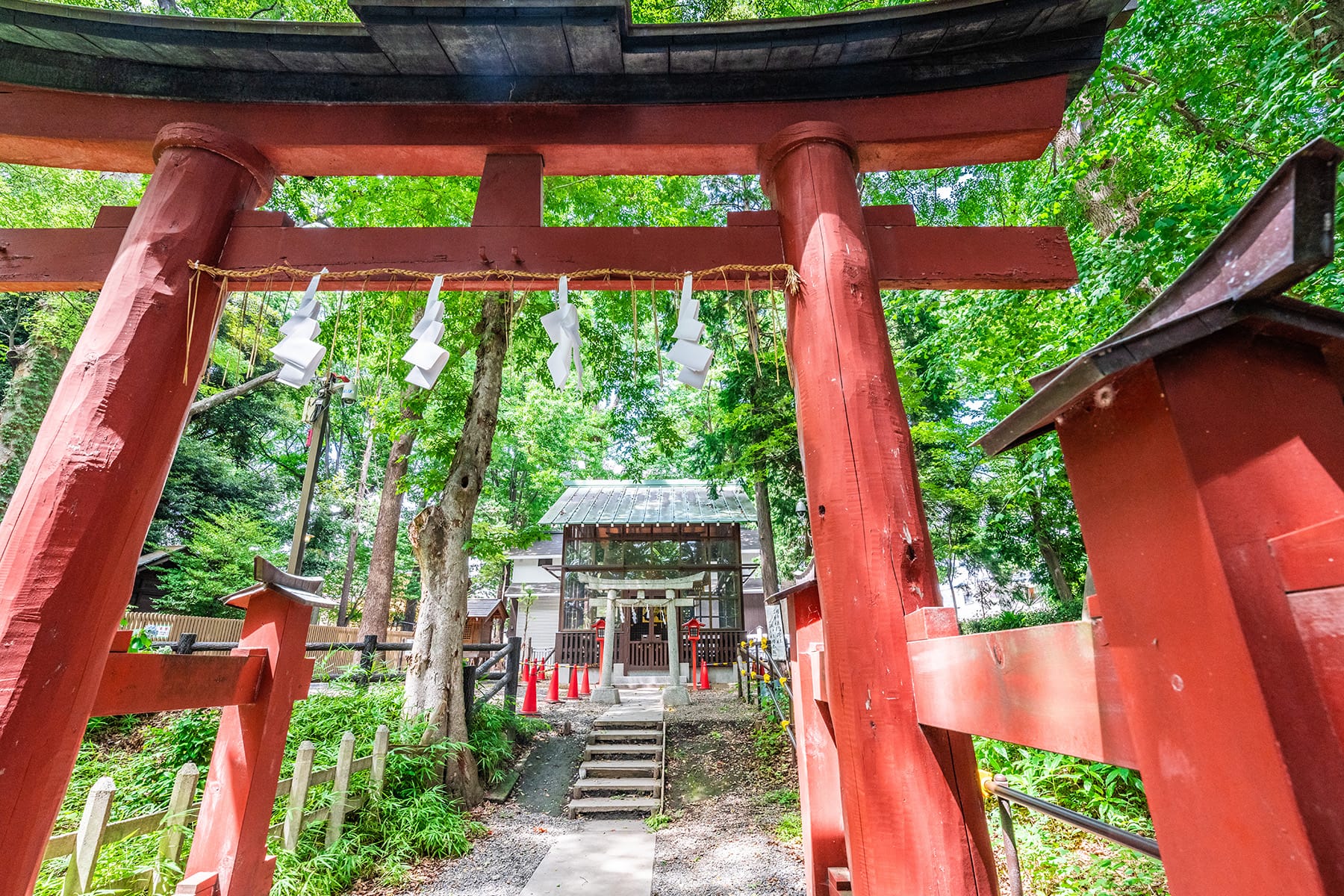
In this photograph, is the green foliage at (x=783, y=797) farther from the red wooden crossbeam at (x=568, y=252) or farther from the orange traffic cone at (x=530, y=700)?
the red wooden crossbeam at (x=568, y=252)

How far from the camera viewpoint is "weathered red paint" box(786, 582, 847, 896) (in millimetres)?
2553

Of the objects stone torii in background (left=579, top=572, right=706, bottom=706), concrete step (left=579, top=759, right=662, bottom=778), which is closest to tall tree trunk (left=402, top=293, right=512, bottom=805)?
concrete step (left=579, top=759, right=662, bottom=778)

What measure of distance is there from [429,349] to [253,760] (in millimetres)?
1686

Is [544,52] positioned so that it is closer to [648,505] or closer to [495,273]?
[495,273]

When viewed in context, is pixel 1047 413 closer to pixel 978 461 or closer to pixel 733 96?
pixel 733 96

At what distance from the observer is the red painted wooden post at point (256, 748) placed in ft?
7.23

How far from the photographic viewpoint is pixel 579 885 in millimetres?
4734

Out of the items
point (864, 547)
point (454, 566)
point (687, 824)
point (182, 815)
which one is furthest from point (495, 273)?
point (687, 824)

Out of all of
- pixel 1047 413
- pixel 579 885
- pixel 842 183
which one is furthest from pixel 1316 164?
pixel 579 885

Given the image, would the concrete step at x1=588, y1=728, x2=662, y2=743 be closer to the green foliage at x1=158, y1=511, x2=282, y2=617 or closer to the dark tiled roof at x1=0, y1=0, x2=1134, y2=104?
the dark tiled roof at x1=0, y1=0, x2=1134, y2=104

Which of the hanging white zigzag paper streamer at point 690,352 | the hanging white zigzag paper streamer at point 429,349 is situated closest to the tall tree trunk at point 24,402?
the hanging white zigzag paper streamer at point 429,349

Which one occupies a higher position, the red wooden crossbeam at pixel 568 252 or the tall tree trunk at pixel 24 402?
the tall tree trunk at pixel 24 402

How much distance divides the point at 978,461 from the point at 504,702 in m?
8.82

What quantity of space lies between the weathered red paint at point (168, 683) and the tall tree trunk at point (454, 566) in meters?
4.41
